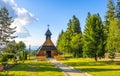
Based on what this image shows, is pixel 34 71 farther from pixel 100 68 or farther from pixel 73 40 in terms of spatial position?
pixel 73 40

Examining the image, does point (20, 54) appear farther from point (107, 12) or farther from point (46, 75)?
point (46, 75)

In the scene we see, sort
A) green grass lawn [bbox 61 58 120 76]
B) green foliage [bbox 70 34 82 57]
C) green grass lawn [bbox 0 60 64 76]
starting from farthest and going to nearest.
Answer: green foliage [bbox 70 34 82 57]
green grass lawn [bbox 61 58 120 76]
green grass lawn [bbox 0 60 64 76]

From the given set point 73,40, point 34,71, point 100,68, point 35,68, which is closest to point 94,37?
point 100,68

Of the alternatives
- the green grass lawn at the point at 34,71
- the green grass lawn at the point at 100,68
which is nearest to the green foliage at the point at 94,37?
the green grass lawn at the point at 100,68

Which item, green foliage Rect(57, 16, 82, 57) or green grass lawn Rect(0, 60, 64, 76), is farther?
green foliage Rect(57, 16, 82, 57)

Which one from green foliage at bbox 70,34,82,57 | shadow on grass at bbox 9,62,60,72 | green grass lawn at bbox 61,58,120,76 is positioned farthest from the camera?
green foliage at bbox 70,34,82,57

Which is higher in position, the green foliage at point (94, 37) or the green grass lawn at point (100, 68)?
the green foliage at point (94, 37)

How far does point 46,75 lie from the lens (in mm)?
28625

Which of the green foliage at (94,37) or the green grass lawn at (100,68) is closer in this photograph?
the green grass lawn at (100,68)

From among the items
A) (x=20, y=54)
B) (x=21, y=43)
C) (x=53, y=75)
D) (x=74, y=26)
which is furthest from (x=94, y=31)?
(x=21, y=43)

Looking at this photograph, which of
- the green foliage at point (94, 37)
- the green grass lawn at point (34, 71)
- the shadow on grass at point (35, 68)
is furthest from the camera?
the green foliage at point (94, 37)

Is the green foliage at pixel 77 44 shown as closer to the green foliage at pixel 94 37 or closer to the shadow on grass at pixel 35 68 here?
the green foliage at pixel 94 37

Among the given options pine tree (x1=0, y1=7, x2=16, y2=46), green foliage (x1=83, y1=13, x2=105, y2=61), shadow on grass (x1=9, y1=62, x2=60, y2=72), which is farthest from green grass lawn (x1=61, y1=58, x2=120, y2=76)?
pine tree (x1=0, y1=7, x2=16, y2=46)

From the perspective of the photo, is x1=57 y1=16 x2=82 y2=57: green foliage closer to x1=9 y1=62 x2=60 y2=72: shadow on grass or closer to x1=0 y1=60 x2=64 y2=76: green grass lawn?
x1=9 y1=62 x2=60 y2=72: shadow on grass
